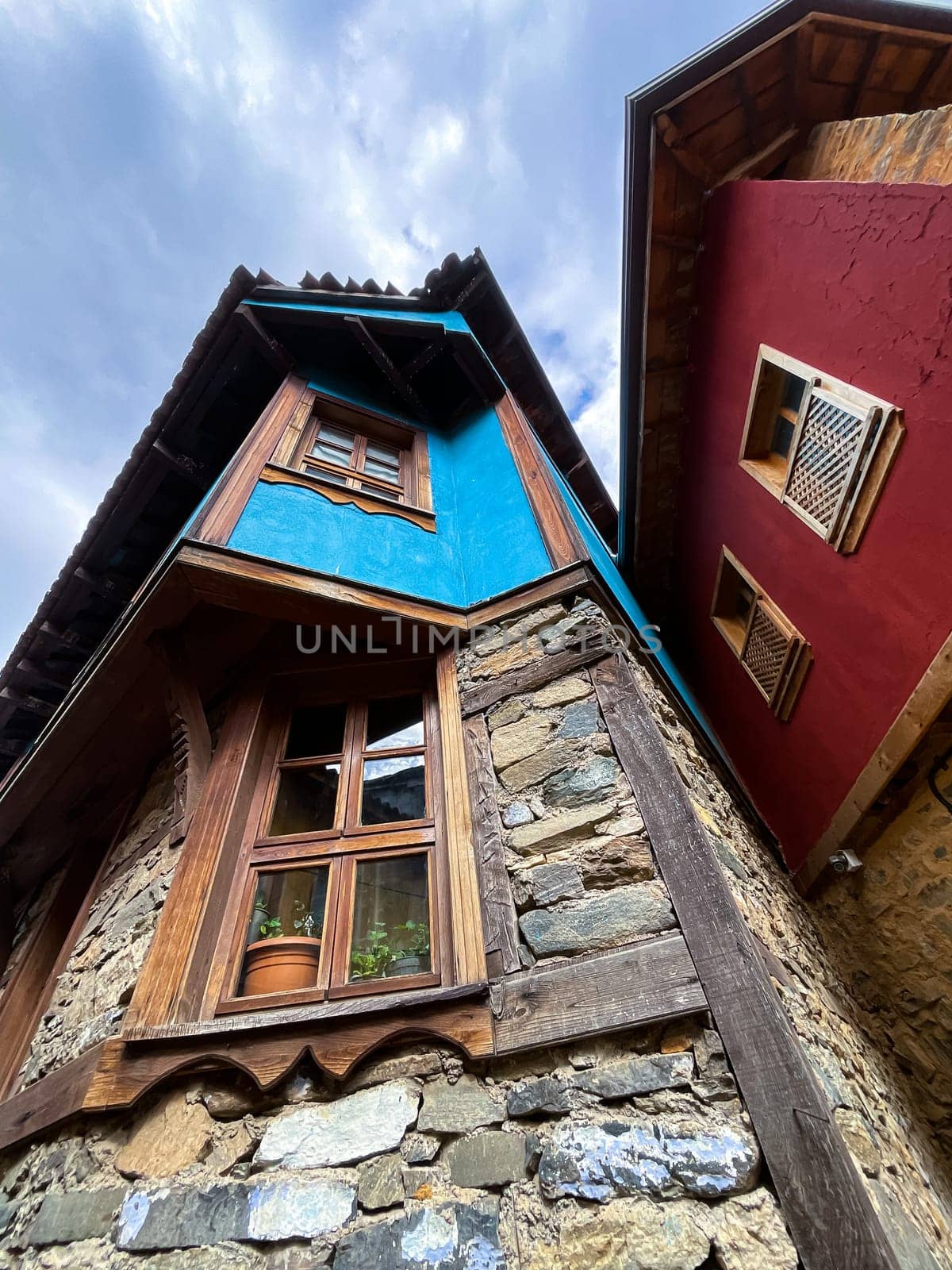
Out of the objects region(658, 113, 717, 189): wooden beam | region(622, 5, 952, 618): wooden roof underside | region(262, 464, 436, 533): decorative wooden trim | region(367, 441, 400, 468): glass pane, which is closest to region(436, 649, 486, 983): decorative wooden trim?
region(262, 464, 436, 533): decorative wooden trim

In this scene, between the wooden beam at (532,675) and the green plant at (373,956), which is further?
the wooden beam at (532,675)

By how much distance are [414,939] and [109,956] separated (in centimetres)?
143

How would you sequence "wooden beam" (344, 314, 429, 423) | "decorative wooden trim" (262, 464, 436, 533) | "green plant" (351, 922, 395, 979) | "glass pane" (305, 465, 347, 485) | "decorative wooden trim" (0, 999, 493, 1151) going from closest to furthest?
"decorative wooden trim" (0, 999, 493, 1151) < "green plant" (351, 922, 395, 979) < "decorative wooden trim" (262, 464, 436, 533) < "glass pane" (305, 465, 347, 485) < "wooden beam" (344, 314, 429, 423)

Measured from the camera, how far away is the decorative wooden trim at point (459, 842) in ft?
6.90

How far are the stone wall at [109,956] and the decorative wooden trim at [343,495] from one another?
211 cm

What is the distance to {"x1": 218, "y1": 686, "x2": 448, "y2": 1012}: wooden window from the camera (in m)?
2.28

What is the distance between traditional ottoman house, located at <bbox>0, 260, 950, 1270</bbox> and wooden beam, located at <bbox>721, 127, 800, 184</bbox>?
7.63ft

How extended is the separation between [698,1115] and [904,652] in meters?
2.26

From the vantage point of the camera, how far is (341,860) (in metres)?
2.59

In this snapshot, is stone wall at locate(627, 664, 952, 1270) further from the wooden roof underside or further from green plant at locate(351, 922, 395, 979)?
the wooden roof underside

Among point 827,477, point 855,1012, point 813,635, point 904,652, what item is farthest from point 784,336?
point 855,1012

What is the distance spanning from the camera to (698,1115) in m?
1.51

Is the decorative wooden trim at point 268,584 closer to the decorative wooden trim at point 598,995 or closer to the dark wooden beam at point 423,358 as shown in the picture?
the decorative wooden trim at point 598,995

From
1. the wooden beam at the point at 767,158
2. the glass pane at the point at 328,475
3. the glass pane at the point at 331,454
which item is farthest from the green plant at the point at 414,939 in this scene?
the wooden beam at the point at 767,158
